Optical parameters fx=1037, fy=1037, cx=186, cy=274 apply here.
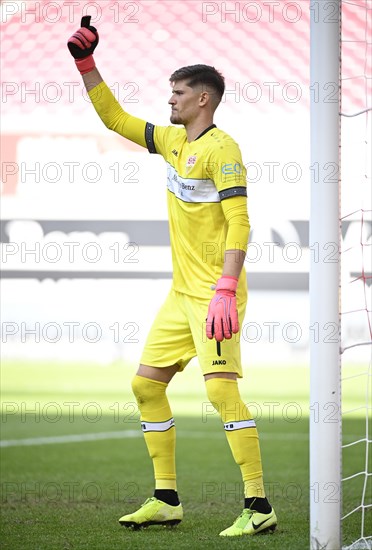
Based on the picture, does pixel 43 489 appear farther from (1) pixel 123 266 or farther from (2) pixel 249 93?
(1) pixel 123 266

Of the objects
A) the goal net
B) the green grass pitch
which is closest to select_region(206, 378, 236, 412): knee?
the green grass pitch

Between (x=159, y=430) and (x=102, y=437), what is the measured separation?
423 cm

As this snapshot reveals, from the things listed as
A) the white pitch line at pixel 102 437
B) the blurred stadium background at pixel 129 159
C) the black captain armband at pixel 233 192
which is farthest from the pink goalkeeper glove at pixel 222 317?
the blurred stadium background at pixel 129 159

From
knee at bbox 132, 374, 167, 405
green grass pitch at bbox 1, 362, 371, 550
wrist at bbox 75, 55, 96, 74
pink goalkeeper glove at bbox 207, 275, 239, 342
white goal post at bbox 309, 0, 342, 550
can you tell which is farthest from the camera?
wrist at bbox 75, 55, 96, 74

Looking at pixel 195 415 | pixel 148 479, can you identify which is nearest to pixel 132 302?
pixel 195 415

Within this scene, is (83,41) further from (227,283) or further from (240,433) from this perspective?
(240,433)

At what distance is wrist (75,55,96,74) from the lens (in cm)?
450

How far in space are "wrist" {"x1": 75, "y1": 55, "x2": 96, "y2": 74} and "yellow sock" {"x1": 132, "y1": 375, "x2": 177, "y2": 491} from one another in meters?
1.35

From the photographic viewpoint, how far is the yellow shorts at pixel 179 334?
4266 millimetres

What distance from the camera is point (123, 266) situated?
525 inches

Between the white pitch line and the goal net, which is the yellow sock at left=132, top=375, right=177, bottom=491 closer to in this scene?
the goal net

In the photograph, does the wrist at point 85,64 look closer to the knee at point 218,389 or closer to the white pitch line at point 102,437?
the knee at point 218,389

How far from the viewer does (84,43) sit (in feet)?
14.5

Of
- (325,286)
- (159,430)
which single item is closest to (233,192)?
(325,286)
